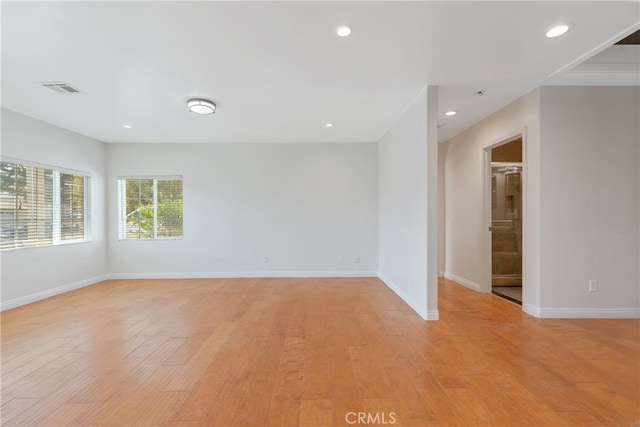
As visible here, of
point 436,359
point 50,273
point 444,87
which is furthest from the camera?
point 50,273

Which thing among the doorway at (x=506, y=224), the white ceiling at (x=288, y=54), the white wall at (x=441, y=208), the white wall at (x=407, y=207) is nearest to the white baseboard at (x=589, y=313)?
the white wall at (x=407, y=207)

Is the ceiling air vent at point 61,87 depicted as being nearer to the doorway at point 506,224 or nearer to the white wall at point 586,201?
the white wall at point 586,201

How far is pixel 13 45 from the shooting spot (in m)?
2.47

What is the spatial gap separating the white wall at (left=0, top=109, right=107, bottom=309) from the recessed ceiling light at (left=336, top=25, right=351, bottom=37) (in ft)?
15.6

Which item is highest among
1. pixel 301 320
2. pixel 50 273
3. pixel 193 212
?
pixel 193 212

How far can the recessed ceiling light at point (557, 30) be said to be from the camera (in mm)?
2287

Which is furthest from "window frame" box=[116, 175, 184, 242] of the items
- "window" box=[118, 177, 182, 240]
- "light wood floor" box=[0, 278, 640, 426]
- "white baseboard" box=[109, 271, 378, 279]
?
"light wood floor" box=[0, 278, 640, 426]

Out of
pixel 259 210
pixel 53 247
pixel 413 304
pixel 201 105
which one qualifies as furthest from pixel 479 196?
pixel 53 247

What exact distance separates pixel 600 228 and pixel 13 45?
629 cm

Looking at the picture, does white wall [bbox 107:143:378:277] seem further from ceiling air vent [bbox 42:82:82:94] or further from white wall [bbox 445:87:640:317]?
white wall [bbox 445:87:640:317]

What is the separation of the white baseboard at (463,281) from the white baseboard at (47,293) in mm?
6828

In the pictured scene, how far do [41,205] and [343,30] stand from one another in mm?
5277

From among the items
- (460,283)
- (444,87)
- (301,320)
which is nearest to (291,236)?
(301,320)

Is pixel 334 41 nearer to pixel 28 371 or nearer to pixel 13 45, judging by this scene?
pixel 13 45
